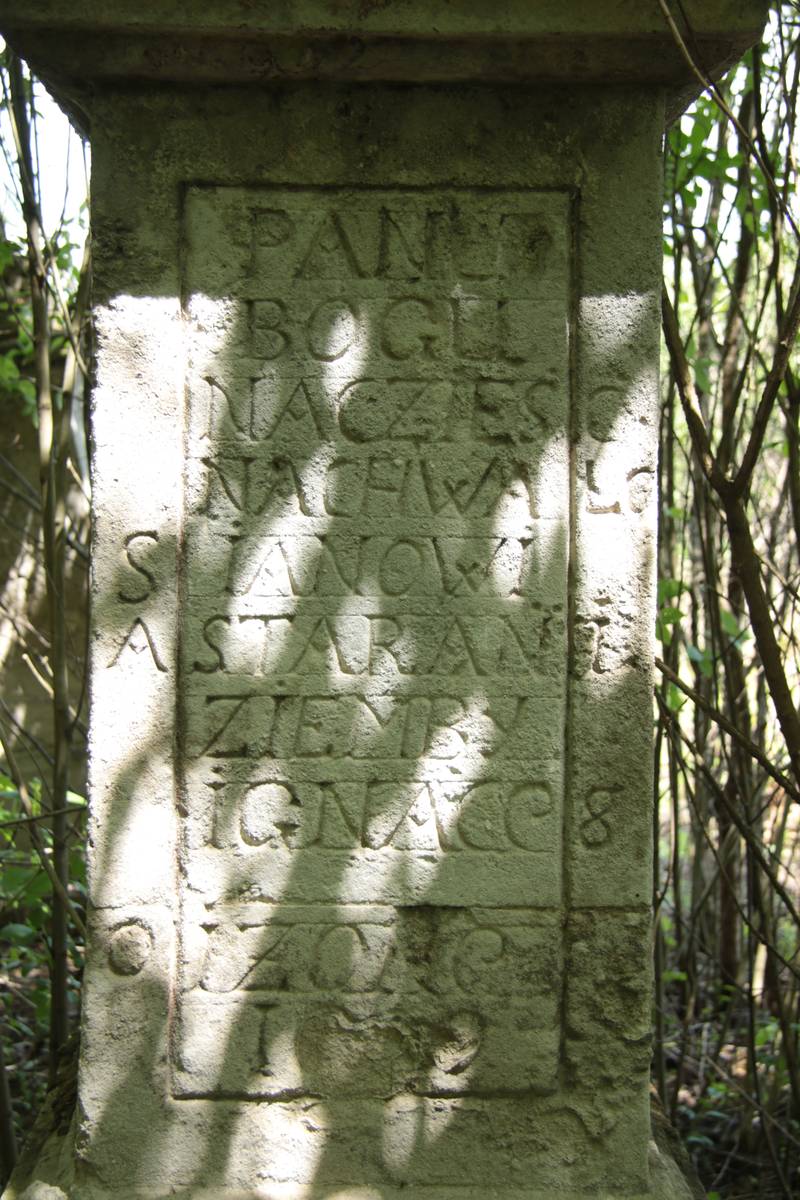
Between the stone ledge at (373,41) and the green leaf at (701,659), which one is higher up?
the stone ledge at (373,41)

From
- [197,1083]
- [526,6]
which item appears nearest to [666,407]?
[526,6]

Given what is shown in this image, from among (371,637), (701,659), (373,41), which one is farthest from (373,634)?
(701,659)

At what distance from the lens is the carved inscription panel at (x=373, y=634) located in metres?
2.01

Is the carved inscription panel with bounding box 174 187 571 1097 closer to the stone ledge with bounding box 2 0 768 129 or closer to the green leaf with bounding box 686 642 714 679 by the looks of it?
the stone ledge with bounding box 2 0 768 129

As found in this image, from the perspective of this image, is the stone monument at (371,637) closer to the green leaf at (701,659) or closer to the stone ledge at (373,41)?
the stone ledge at (373,41)

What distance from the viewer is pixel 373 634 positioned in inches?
79.8

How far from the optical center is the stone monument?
200 centimetres

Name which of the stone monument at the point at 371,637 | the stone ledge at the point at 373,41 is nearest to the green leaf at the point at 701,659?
the stone monument at the point at 371,637

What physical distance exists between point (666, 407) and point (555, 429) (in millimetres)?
1547

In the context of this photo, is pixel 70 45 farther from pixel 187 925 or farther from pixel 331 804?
pixel 187 925

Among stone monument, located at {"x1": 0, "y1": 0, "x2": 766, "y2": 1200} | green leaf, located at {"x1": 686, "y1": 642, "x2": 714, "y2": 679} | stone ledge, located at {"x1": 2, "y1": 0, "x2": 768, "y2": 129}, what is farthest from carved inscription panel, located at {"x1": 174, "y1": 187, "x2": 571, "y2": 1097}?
green leaf, located at {"x1": 686, "y1": 642, "x2": 714, "y2": 679}

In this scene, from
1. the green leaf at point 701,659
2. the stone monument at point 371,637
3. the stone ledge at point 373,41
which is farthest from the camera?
the green leaf at point 701,659

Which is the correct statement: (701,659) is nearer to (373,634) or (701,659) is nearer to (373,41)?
(373,634)

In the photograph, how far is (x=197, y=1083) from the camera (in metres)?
2.03
